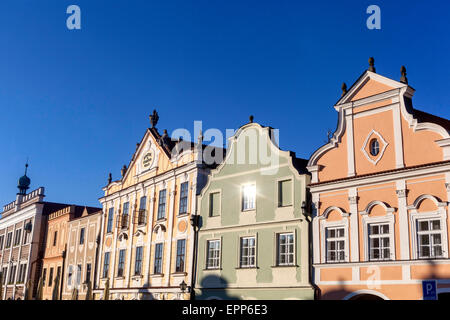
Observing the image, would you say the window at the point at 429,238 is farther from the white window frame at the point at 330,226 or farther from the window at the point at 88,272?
the window at the point at 88,272

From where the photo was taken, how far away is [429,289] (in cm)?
1994

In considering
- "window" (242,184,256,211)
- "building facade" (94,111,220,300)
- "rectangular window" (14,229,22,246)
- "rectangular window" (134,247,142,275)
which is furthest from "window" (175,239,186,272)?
"rectangular window" (14,229,22,246)

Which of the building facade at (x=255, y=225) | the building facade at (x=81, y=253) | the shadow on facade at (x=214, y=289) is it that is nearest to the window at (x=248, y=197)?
the building facade at (x=255, y=225)

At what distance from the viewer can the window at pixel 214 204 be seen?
30797 millimetres

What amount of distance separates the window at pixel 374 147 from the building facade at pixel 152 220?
12.3 meters

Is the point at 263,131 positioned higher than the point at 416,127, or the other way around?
the point at 263,131

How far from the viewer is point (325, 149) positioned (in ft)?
82.5

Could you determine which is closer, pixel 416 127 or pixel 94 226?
pixel 416 127

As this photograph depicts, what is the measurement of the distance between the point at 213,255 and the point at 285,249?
5437 millimetres

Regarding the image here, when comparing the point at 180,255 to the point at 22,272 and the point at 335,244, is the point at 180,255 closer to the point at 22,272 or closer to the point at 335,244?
the point at 335,244

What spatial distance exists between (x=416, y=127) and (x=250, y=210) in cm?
1001
